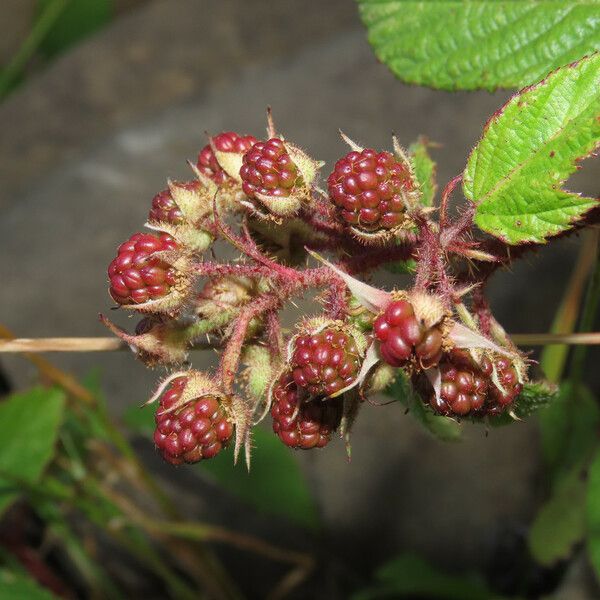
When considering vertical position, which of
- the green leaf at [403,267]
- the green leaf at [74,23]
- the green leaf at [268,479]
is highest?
the green leaf at [74,23]

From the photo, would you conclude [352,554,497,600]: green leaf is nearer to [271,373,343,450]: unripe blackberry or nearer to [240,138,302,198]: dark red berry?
[271,373,343,450]: unripe blackberry

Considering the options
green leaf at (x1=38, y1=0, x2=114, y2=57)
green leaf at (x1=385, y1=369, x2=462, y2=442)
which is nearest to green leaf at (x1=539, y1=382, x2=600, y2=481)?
green leaf at (x1=385, y1=369, x2=462, y2=442)

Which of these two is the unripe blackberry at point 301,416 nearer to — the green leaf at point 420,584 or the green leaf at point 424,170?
the green leaf at point 424,170

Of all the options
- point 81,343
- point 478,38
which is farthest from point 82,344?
point 478,38

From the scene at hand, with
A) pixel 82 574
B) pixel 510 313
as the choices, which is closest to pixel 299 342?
pixel 510 313

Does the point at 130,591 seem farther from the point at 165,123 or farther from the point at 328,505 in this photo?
the point at 165,123

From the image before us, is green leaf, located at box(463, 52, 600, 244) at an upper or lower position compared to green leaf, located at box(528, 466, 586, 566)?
upper

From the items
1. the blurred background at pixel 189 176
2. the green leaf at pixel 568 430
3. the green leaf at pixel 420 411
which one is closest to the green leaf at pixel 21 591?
the blurred background at pixel 189 176
